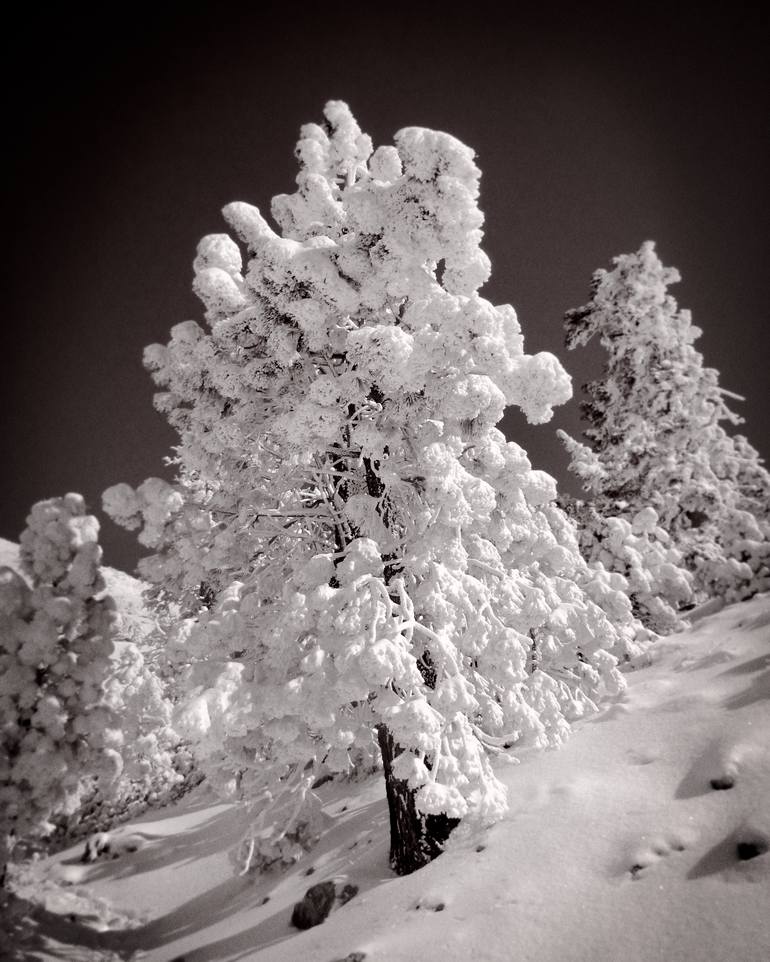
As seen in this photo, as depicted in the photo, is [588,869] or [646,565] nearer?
[588,869]

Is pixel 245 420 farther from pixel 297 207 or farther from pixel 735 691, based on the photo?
pixel 735 691

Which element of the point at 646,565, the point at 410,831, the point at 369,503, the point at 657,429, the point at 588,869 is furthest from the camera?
the point at 657,429

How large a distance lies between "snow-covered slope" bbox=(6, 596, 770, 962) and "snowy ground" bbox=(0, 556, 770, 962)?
0.06 feet

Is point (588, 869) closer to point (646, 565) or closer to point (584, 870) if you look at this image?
point (584, 870)

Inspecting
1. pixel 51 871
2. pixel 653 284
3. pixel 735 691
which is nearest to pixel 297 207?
pixel 735 691

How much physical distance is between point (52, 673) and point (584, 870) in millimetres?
11270

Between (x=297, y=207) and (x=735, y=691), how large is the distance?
940 centimetres

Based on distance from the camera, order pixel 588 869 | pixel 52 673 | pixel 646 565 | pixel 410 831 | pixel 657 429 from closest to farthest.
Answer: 1. pixel 588 869
2. pixel 410 831
3. pixel 52 673
4. pixel 646 565
5. pixel 657 429

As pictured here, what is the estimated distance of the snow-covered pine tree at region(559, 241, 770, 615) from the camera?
601 inches

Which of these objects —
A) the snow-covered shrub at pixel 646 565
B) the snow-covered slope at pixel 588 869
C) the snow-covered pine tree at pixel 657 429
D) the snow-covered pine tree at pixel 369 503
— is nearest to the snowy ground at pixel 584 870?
the snow-covered slope at pixel 588 869

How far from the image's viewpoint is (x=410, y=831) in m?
6.43

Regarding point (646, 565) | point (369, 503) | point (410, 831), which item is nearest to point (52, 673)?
point (410, 831)

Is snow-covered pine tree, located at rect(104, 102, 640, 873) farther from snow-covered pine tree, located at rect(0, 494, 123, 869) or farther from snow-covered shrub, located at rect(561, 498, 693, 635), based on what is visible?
snow-covered shrub, located at rect(561, 498, 693, 635)

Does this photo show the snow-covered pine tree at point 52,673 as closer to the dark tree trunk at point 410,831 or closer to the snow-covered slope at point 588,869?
the snow-covered slope at point 588,869
